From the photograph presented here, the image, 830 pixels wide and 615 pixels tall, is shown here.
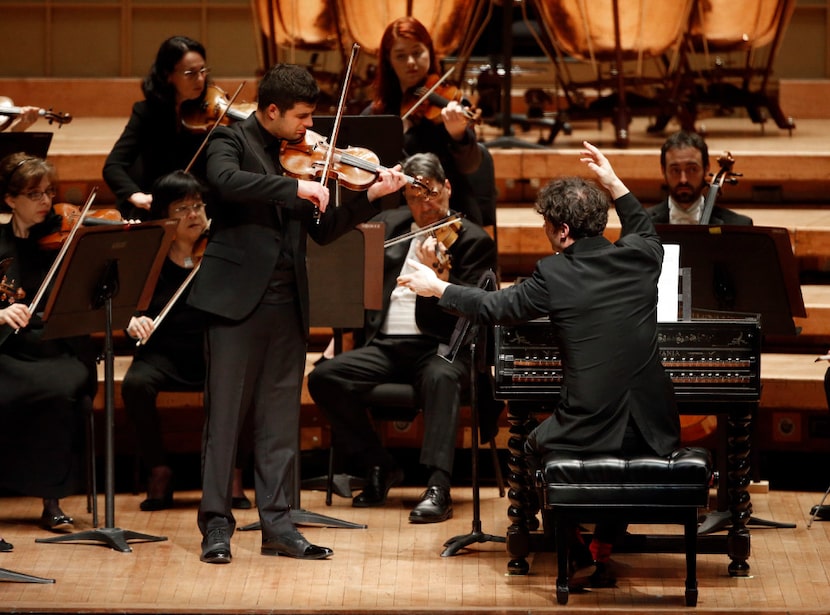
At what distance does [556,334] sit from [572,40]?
3188 mm

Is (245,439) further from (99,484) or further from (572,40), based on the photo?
(572,40)

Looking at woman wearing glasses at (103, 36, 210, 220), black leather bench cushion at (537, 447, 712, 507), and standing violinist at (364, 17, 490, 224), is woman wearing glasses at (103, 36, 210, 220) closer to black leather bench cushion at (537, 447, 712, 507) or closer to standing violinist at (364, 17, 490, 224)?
standing violinist at (364, 17, 490, 224)

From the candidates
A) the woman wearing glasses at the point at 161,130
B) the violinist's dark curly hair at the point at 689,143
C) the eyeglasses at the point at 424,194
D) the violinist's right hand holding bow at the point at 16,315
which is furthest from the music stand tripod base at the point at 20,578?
the violinist's dark curly hair at the point at 689,143

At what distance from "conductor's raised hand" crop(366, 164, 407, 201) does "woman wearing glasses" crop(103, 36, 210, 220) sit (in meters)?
1.39

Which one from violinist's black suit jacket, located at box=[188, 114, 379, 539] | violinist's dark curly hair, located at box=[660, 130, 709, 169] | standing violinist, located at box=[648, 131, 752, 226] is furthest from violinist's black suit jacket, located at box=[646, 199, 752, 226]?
violinist's black suit jacket, located at box=[188, 114, 379, 539]

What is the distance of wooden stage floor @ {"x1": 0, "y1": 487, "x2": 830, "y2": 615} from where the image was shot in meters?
4.03

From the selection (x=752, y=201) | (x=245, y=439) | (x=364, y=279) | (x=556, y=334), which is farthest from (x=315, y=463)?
(x=752, y=201)

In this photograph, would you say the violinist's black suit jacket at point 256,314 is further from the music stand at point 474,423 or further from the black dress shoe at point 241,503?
the black dress shoe at point 241,503

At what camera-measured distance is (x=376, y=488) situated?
17.0 feet

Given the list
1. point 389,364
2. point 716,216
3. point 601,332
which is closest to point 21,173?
point 389,364

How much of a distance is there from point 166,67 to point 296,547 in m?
1.96

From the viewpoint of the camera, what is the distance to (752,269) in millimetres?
4664

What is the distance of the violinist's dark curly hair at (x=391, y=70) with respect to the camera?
215 inches

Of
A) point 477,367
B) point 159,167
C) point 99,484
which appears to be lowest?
point 99,484
